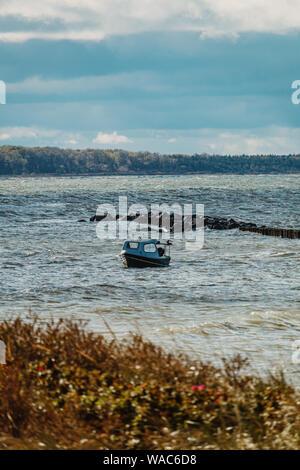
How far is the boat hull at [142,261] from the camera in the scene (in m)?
31.3

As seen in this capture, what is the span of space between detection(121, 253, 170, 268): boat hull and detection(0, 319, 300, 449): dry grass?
23595mm

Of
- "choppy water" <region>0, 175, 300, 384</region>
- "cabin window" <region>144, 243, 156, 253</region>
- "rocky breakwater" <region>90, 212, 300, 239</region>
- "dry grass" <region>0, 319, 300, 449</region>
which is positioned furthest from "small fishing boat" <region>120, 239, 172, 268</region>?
"dry grass" <region>0, 319, 300, 449</region>

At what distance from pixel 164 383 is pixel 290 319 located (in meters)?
11.0

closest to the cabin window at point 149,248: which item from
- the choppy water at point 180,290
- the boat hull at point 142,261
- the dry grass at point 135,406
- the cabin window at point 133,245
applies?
the cabin window at point 133,245

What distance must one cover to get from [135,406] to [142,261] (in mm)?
24890

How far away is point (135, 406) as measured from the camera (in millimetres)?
6664

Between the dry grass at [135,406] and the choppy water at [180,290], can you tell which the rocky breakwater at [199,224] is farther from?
the dry grass at [135,406]

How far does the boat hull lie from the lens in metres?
31.3

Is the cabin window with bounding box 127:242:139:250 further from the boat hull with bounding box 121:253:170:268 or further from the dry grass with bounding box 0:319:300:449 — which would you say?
the dry grass with bounding box 0:319:300:449

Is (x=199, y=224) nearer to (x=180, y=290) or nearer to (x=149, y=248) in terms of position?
(x=149, y=248)

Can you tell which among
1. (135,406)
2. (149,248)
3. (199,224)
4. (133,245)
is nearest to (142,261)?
(149,248)

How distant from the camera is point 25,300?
2061cm

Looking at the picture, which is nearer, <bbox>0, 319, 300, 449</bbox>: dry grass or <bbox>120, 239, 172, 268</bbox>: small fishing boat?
<bbox>0, 319, 300, 449</bbox>: dry grass

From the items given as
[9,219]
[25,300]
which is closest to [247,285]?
[25,300]
